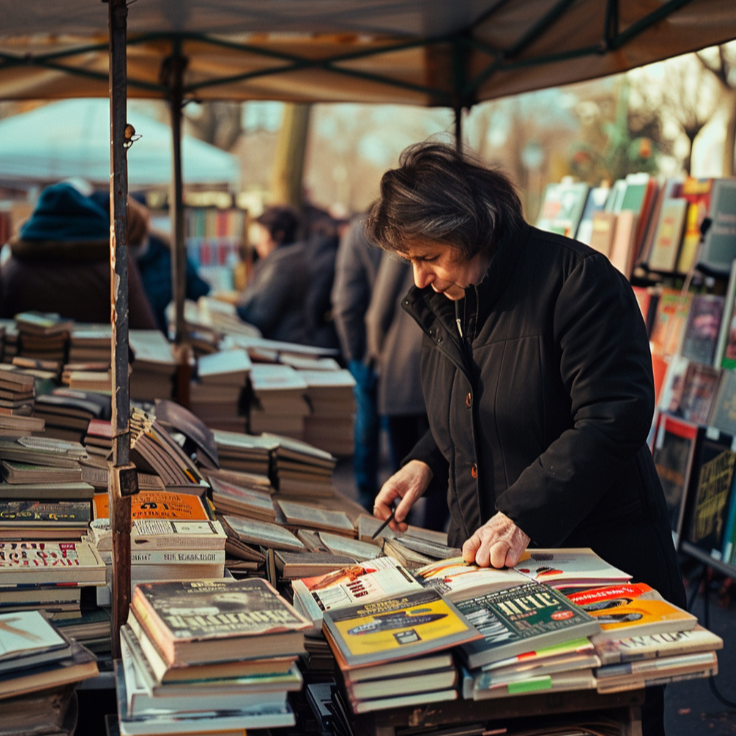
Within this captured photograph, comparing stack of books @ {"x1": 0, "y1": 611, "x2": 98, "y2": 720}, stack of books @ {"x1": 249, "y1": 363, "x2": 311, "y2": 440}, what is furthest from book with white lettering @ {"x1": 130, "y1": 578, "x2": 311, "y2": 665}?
stack of books @ {"x1": 249, "y1": 363, "x2": 311, "y2": 440}

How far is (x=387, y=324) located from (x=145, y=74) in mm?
1867

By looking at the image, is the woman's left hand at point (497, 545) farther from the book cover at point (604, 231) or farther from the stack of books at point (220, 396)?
the book cover at point (604, 231)

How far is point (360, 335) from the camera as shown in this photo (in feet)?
19.2

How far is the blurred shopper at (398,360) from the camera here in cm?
501

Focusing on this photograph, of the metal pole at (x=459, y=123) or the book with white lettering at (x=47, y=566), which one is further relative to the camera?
the metal pole at (x=459, y=123)

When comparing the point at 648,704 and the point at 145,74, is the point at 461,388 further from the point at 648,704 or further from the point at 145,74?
the point at 145,74

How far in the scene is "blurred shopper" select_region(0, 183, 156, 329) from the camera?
439cm

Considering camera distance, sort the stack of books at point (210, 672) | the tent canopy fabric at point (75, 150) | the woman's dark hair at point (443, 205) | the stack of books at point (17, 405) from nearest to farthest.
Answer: the stack of books at point (210, 672) → the woman's dark hair at point (443, 205) → the stack of books at point (17, 405) → the tent canopy fabric at point (75, 150)

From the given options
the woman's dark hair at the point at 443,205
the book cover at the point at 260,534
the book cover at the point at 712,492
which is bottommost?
the book cover at the point at 712,492

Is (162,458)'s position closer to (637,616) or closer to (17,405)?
(17,405)

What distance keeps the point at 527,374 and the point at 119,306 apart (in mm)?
891

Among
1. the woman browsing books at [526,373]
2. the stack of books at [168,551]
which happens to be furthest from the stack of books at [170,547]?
the woman browsing books at [526,373]

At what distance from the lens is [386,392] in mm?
5086

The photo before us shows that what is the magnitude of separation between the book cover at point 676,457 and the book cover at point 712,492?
5cm
